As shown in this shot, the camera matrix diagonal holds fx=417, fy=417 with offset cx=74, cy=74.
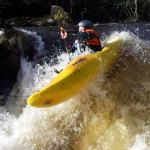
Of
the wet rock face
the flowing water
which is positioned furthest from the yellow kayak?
the wet rock face

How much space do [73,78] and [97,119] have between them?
85 cm

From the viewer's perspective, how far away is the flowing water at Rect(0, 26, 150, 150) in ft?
23.2

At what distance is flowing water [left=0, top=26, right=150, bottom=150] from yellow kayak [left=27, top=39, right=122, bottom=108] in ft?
0.55

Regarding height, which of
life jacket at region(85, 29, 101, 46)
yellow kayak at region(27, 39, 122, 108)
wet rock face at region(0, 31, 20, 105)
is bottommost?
wet rock face at region(0, 31, 20, 105)

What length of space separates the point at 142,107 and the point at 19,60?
4226 mm

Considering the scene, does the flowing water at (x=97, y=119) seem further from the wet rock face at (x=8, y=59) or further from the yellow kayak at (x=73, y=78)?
the wet rock face at (x=8, y=59)

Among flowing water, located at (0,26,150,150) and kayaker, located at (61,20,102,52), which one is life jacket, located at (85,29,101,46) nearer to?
kayaker, located at (61,20,102,52)

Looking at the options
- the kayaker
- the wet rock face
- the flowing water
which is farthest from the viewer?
the wet rock face

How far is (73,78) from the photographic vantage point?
24.6 feet

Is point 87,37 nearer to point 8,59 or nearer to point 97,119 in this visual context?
point 97,119

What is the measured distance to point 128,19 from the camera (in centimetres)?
2409

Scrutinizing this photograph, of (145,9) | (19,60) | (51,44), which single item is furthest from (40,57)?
(145,9)

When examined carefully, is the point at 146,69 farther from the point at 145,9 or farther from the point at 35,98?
the point at 145,9

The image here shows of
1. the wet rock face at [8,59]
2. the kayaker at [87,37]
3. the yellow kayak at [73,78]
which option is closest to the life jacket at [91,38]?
the kayaker at [87,37]
